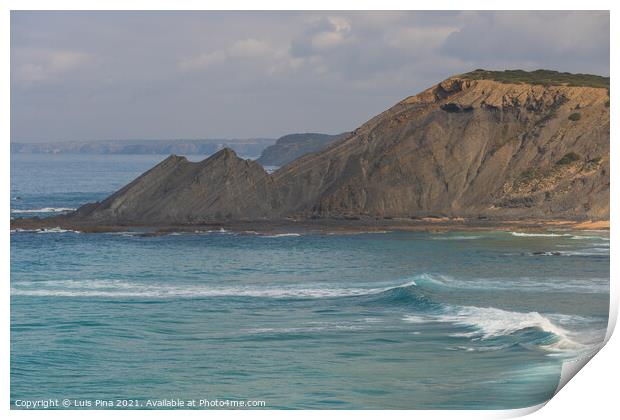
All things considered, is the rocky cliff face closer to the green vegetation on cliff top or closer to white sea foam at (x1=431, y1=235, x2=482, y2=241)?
the green vegetation on cliff top

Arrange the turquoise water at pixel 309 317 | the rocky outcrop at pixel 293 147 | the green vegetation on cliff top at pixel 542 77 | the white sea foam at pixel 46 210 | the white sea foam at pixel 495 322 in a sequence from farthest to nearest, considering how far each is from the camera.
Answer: the rocky outcrop at pixel 293 147 → the green vegetation on cliff top at pixel 542 77 → the white sea foam at pixel 46 210 → the white sea foam at pixel 495 322 → the turquoise water at pixel 309 317

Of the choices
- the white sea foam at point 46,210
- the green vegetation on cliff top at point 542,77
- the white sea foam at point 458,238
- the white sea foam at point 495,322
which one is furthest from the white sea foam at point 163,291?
the green vegetation on cliff top at point 542,77

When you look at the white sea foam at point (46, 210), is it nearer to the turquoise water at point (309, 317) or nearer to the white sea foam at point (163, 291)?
the turquoise water at point (309, 317)

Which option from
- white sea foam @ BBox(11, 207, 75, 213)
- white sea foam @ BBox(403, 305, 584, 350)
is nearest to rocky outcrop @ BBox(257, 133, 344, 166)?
white sea foam @ BBox(11, 207, 75, 213)

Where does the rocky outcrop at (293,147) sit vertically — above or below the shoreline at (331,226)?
above

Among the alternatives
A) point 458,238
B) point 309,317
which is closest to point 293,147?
point 458,238
